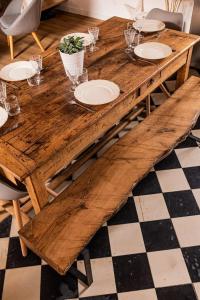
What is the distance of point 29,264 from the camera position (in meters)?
1.89

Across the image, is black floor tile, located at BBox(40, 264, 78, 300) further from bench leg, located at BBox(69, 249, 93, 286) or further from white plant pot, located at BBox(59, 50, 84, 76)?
white plant pot, located at BBox(59, 50, 84, 76)

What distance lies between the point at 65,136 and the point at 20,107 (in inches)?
15.0

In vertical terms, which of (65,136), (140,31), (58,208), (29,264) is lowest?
(29,264)

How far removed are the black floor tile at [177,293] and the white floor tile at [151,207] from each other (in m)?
0.46

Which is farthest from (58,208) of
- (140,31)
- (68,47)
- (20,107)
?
(140,31)

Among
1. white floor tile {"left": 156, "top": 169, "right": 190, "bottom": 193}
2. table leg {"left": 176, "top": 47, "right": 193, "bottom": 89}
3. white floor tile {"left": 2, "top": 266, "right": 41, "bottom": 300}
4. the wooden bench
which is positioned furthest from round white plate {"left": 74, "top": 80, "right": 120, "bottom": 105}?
white floor tile {"left": 2, "top": 266, "right": 41, "bottom": 300}

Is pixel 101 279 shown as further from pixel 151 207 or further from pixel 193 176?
pixel 193 176

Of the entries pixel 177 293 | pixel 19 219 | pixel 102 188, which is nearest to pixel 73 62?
pixel 102 188

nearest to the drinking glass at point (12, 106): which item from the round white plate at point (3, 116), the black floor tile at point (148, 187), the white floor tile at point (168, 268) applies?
the round white plate at point (3, 116)

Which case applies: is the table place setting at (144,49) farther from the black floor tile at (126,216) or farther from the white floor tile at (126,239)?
the white floor tile at (126,239)

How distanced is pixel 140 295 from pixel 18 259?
0.74 m

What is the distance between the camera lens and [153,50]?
226cm

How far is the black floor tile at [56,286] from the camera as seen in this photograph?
173 cm

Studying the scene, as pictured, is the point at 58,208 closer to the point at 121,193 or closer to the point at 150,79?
the point at 121,193
